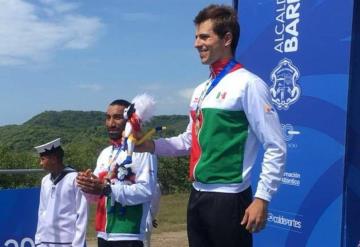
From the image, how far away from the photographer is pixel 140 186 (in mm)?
4133

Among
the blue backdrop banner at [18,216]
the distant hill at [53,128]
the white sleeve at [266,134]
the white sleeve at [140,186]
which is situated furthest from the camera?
the distant hill at [53,128]

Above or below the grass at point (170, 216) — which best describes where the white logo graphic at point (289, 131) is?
above

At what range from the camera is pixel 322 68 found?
4035mm

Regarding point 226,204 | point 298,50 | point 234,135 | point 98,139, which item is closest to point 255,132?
point 234,135

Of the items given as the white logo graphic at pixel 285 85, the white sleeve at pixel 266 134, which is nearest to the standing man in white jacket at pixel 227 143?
the white sleeve at pixel 266 134

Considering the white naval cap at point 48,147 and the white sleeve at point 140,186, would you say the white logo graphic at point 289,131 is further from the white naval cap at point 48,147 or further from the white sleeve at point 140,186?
the white naval cap at point 48,147

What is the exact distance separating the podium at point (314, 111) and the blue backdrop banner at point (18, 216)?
8.14 ft

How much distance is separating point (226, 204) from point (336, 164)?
125 cm

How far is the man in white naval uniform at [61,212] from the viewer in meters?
5.02

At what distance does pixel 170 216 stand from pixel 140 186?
7.14 m

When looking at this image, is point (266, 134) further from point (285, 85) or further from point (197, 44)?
point (285, 85)

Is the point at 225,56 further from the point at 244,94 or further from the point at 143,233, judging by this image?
the point at 143,233

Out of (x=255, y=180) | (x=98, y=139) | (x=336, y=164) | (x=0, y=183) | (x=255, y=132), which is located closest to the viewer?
(x=255, y=132)

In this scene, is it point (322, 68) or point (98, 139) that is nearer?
point (322, 68)
